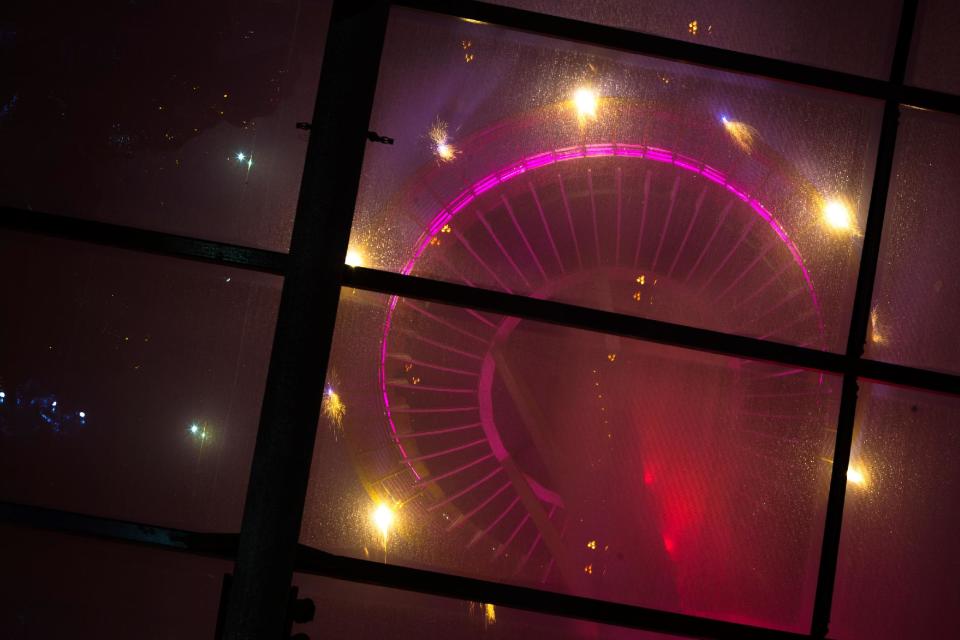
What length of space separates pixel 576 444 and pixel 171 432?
1.10 metres

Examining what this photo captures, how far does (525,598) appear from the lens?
6.19 feet

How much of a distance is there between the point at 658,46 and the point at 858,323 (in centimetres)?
96

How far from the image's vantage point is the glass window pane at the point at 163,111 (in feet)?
6.43

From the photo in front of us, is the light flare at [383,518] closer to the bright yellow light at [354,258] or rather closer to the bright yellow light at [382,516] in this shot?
the bright yellow light at [382,516]

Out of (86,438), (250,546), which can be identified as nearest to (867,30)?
(250,546)

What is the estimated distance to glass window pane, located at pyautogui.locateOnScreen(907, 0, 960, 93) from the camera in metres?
2.06

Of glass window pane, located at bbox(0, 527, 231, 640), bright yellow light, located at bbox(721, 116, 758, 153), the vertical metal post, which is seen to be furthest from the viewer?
bright yellow light, located at bbox(721, 116, 758, 153)

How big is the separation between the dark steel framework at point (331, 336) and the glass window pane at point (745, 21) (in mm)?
54

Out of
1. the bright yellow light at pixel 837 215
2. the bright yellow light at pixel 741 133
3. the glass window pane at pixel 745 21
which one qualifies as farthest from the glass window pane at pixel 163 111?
the bright yellow light at pixel 837 215

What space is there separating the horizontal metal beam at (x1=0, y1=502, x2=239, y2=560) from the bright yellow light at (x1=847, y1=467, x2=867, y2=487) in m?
1.68

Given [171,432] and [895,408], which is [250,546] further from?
[895,408]

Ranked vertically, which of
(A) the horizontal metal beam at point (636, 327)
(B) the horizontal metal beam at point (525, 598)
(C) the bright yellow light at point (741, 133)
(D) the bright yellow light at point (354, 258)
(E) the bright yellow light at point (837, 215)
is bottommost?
(B) the horizontal metal beam at point (525, 598)

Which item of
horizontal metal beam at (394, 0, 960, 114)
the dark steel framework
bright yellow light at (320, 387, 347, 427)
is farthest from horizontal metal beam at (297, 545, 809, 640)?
horizontal metal beam at (394, 0, 960, 114)

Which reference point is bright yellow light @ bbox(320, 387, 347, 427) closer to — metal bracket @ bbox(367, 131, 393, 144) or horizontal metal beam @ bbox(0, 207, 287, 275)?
horizontal metal beam @ bbox(0, 207, 287, 275)
